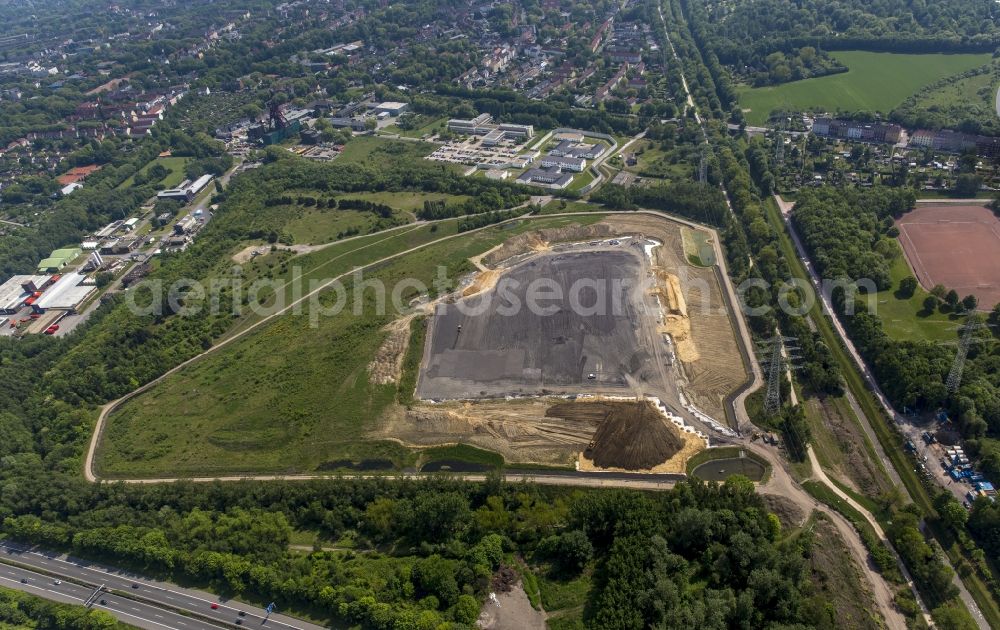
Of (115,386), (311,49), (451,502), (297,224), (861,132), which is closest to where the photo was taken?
(451,502)

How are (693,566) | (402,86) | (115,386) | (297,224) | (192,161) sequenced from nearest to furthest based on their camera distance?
(693,566)
(115,386)
(297,224)
(192,161)
(402,86)

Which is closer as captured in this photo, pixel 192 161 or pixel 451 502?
pixel 451 502

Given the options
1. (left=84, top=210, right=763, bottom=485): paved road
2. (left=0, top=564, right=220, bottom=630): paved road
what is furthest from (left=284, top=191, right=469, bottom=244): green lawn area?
(left=0, top=564, right=220, bottom=630): paved road

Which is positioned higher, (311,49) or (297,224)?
(311,49)

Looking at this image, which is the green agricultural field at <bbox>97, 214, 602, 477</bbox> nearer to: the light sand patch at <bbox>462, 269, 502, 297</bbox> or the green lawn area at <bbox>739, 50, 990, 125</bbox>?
the light sand patch at <bbox>462, 269, 502, 297</bbox>

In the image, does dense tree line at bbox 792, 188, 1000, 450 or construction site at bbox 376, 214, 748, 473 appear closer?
dense tree line at bbox 792, 188, 1000, 450

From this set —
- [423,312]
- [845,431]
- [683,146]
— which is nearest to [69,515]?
[423,312]

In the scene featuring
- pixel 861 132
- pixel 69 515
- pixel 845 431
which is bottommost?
pixel 69 515

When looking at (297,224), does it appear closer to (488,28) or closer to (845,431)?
(845,431)
